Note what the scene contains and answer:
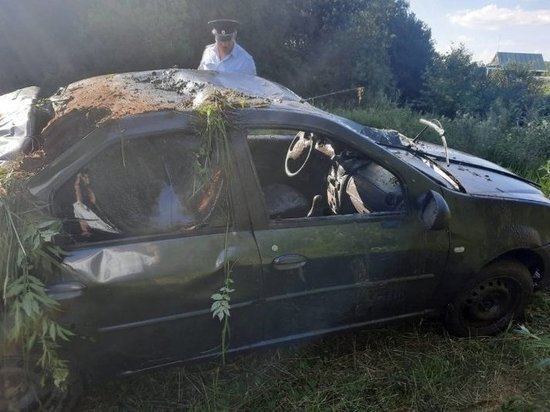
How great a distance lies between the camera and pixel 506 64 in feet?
46.5

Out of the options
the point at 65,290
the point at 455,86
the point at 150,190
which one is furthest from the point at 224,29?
the point at 455,86

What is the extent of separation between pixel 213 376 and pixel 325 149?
1622 millimetres

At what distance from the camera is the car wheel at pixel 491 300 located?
2.92m

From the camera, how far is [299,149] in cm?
327

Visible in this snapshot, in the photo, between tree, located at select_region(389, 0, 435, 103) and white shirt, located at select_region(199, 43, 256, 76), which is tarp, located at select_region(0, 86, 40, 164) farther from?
tree, located at select_region(389, 0, 435, 103)

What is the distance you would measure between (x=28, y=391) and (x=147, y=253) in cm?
89

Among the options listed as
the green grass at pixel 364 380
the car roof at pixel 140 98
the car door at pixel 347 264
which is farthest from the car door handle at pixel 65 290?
the car door at pixel 347 264

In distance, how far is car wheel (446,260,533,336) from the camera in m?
2.92

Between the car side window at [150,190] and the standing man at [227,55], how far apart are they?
9.16 feet

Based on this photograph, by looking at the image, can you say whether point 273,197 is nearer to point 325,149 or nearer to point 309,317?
point 325,149

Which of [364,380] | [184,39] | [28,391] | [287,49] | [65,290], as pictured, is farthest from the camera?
[287,49]

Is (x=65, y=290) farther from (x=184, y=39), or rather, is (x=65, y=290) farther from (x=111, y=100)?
(x=184, y=39)

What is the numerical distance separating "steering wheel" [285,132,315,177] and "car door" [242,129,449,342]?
446 mm

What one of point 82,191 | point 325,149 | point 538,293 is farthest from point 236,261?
point 538,293
